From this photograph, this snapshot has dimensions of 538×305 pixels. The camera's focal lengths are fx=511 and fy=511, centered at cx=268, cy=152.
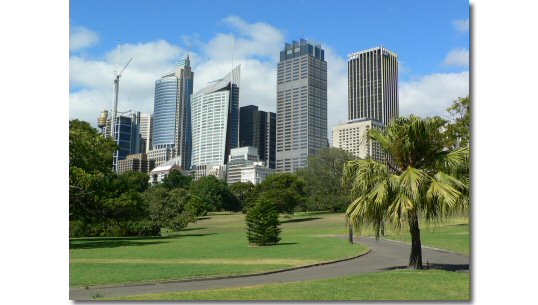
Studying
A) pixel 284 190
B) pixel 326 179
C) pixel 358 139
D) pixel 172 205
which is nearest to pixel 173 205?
pixel 172 205

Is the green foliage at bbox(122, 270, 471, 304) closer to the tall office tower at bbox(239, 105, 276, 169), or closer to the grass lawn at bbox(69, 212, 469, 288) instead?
the grass lawn at bbox(69, 212, 469, 288)

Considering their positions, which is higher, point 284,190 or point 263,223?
point 284,190

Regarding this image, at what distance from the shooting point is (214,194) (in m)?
8.62

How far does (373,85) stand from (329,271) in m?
2.86

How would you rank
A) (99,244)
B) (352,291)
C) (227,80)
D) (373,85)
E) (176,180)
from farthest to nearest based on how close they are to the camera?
(99,244) < (176,180) < (227,80) < (373,85) < (352,291)

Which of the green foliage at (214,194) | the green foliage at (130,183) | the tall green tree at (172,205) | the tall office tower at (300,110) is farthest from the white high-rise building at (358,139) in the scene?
the green foliage at (130,183)

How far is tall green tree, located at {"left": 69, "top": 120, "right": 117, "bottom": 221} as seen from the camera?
31.7 feet

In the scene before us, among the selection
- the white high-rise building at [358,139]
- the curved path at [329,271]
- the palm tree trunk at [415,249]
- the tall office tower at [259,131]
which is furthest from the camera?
the tall office tower at [259,131]

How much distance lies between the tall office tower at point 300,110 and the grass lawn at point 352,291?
2274 millimetres

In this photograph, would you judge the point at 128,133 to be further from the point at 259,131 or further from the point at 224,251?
the point at 224,251

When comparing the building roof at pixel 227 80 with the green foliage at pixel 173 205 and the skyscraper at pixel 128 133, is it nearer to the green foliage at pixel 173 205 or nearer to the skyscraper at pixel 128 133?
the skyscraper at pixel 128 133

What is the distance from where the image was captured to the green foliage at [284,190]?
8133 millimetres
